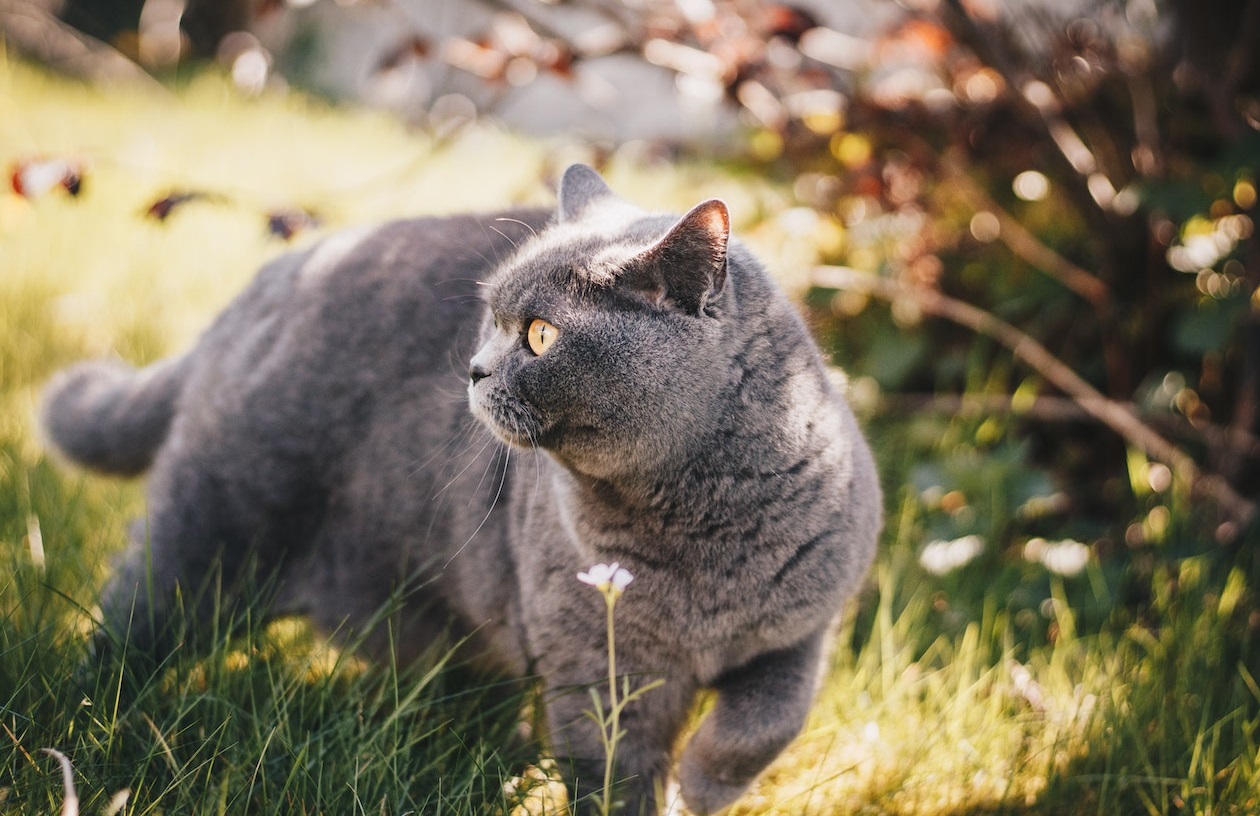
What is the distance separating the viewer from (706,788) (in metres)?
1.61

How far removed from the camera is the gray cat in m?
1.51

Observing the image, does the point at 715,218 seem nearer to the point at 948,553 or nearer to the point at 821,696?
the point at 821,696

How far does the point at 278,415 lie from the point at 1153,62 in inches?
102

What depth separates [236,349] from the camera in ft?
6.79

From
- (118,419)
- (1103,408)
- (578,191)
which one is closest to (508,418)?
(578,191)

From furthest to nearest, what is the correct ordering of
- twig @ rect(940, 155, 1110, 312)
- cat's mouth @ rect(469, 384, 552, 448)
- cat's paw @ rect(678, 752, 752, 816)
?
twig @ rect(940, 155, 1110, 312) → cat's paw @ rect(678, 752, 752, 816) → cat's mouth @ rect(469, 384, 552, 448)

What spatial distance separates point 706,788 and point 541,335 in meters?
0.75

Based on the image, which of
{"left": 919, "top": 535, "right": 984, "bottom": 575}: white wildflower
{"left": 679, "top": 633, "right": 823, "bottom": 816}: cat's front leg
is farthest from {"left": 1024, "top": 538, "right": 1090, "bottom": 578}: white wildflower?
{"left": 679, "top": 633, "right": 823, "bottom": 816}: cat's front leg

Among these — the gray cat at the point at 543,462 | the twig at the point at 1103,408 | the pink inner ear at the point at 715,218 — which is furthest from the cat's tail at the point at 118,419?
the twig at the point at 1103,408

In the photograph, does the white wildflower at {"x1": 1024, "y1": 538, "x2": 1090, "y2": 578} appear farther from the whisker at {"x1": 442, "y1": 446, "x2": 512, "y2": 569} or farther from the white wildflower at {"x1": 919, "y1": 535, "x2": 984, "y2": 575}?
the whisker at {"x1": 442, "y1": 446, "x2": 512, "y2": 569}

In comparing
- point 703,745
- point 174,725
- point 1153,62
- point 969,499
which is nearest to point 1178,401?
point 969,499

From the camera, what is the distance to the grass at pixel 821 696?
60.1 inches

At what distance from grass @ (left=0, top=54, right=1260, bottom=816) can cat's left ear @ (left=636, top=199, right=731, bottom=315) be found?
0.73 metres

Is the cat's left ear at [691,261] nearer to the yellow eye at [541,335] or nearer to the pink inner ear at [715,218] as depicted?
the pink inner ear at [715,218]
